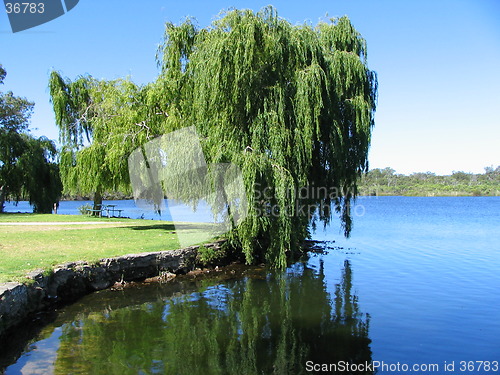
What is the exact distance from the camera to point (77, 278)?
9055mm

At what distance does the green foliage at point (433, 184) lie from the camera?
11356 centimetres

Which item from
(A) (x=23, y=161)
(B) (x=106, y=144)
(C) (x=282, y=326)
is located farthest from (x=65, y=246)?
(A) (x=23, y=161)

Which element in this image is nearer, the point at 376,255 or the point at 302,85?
the point at 302,85

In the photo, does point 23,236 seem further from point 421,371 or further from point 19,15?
point 421,371

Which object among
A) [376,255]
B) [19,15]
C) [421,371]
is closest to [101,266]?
[19,15]

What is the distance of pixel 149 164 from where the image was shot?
50.2 ft

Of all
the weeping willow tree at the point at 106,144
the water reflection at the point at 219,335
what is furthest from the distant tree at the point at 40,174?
the water reflection at the point at 219,335

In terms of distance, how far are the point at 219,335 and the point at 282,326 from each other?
1294 millimetres

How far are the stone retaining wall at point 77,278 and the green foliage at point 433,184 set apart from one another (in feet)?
338

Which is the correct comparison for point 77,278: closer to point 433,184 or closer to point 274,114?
point 274,114

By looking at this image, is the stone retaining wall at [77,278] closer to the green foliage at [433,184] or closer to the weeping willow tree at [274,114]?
the weeping willow tree at [274,114]

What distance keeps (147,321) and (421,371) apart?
16.3 feet

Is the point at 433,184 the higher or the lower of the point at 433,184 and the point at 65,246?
the higher

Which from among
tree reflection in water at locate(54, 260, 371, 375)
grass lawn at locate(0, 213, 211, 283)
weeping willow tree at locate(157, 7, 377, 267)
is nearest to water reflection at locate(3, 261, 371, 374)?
tree reflection in water at locate(54, 260, 371, 375)
